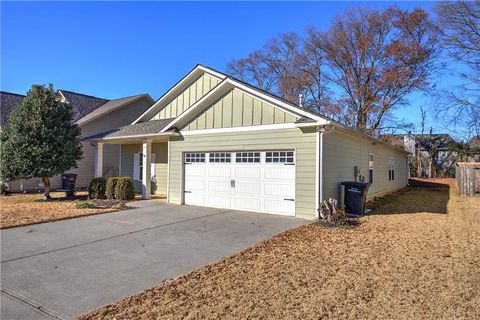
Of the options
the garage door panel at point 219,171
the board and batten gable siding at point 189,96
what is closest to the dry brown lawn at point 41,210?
the garage door panel at point 219,171

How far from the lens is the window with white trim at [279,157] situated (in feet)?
34.9

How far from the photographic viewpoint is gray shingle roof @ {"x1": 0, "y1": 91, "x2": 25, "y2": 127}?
20.0 m

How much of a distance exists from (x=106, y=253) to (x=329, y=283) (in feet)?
13.8

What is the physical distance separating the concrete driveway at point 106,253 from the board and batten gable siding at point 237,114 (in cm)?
307

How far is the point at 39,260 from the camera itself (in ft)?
20.0

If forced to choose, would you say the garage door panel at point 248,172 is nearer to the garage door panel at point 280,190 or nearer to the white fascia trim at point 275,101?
the garage door panel at point 280,190

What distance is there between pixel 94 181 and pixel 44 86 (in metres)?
4.64

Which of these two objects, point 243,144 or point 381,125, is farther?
point 381,125

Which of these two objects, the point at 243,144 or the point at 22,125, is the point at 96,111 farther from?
the point at 243,144

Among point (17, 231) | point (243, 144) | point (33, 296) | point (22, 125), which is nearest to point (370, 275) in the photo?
point (33, 296)

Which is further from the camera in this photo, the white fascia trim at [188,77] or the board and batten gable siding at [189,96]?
the board and batten gable siding at [189,96]

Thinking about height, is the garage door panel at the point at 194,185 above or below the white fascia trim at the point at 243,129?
below

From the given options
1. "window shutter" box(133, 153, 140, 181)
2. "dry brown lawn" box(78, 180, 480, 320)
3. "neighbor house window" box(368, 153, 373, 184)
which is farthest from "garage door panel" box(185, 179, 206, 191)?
"neighbor house window" box(368, 153, 373, 184)

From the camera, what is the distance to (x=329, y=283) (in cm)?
479
